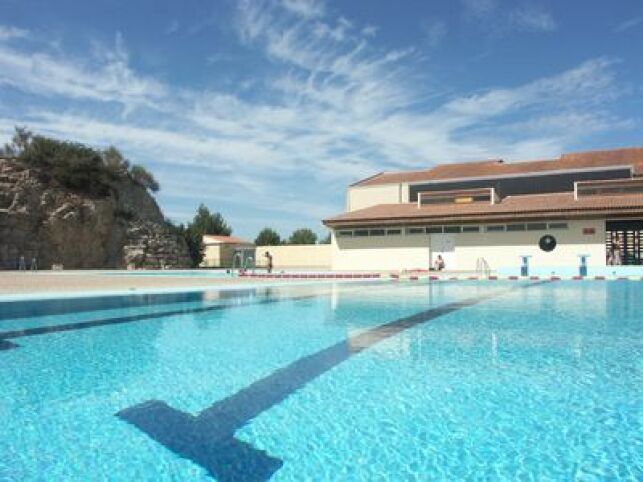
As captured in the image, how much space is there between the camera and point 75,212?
131 ft

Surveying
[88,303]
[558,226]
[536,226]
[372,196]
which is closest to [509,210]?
[536,226]

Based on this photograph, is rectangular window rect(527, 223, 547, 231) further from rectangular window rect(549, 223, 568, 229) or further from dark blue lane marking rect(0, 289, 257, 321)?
dark blue lane marking rect(0, 289, 257, 321)

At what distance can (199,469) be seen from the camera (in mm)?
3529

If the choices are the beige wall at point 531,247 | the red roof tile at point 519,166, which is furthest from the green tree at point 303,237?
the beige wall at point 531,247

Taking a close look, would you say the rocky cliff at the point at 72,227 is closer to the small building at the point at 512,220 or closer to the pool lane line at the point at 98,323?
the small building at the point at 512,220

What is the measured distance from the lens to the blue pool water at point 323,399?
144 inches

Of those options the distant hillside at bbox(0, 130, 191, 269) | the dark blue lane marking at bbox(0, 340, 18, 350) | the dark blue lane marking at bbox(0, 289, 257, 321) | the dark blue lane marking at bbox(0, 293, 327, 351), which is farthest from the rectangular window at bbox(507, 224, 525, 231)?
the distant hillside at bbox(0, 130, 191, 269)

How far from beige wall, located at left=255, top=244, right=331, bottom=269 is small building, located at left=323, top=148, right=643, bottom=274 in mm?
9228

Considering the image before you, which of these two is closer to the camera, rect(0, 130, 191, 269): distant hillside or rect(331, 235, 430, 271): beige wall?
rect(331, 235, 430, 271): beige wall

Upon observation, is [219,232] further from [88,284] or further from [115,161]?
[88,284]

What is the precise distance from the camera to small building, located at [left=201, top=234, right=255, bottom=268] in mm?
56119

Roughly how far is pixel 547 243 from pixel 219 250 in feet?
139

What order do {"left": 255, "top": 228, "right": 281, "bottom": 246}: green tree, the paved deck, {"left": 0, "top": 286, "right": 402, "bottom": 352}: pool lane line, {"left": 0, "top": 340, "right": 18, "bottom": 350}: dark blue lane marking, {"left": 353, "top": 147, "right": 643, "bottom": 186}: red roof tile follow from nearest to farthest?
{"left": 0, "top": 340, "right": 18, "bottom": 350}: dark blue lane marking → {"left": 0, "top": 286, "right": 402, "bottom": 352}: pool lane line → the paved deck → {"left": 353, "top": 147, "right": 643, "bottom": 186}: red roof tile → {"left": 255, "top": 228, "right": 281, "bottom": 246}: green tree

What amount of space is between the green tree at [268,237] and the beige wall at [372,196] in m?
41.0
